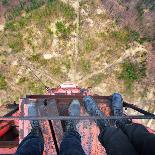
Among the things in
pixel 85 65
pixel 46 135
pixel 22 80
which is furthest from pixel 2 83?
pixel 46 135

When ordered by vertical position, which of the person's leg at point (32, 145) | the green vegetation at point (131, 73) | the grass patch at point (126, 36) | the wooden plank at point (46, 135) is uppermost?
the grass patch at point (126, 36)

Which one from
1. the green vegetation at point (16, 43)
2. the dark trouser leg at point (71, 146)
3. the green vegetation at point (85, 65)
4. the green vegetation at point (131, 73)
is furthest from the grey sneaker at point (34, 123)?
the green vegetation at point (131, 73)

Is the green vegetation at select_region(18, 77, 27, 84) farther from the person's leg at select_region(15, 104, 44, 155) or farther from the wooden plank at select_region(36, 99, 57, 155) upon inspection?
the person's leg at select_region(15, 104, 44, 155)

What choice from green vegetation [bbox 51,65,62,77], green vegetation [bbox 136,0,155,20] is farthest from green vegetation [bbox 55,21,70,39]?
green vegetation [bbox 136,0,155,20]

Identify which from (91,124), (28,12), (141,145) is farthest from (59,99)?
(28,12)

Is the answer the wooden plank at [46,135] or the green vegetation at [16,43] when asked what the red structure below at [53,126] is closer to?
the wooden plank at [46,135]

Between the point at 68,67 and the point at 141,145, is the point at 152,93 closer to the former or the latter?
the point at 68,67

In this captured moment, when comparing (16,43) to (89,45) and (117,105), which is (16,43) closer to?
(89,45)

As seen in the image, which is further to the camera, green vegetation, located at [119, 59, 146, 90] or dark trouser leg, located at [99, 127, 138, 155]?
green vegetation, located at [119, 59, 146, 90]
